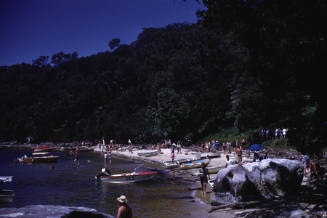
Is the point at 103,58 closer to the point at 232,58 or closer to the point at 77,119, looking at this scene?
the point at 77,119

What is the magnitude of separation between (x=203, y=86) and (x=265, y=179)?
193 feet

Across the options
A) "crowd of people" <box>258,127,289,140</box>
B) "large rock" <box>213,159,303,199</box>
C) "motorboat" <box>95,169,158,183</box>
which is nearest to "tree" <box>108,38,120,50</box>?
"crowd of people" <box>258,127,289,140</box>

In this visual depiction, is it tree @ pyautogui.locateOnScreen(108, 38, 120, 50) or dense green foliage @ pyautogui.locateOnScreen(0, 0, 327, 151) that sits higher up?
tree @ pyautogui.locateOnScreen(108, 38, 120, 50)

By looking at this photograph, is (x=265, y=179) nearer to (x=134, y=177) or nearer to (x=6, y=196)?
→ (x=134, y=177)

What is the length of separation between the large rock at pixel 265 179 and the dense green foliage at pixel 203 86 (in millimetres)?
2474

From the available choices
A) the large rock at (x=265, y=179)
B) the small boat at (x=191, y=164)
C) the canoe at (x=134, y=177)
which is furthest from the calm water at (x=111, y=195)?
the large rock at (x=265, y=179)

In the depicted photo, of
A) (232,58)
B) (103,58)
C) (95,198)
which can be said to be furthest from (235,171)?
(103,58)

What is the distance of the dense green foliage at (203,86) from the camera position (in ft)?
39.4

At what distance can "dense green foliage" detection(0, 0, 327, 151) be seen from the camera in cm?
1202

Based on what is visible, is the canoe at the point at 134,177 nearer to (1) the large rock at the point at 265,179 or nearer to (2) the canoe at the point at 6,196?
(2) the canoe at the point at 6,196

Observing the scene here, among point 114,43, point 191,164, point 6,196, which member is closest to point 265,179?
point 191,164

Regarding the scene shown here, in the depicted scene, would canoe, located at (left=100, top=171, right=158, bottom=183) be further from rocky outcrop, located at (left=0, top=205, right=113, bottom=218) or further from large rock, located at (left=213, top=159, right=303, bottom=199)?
rocky outcrop, located at (left=0, top=205, right=113, bottom=218)

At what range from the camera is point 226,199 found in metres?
15.7

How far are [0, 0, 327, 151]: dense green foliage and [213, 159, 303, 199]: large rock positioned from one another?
2.47 meters
